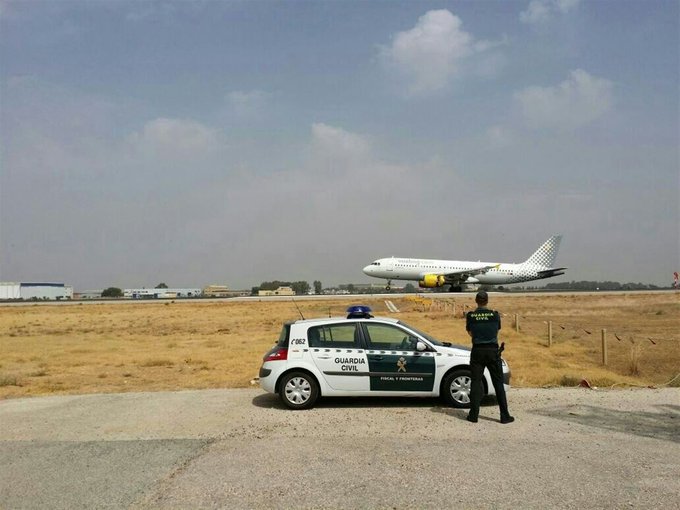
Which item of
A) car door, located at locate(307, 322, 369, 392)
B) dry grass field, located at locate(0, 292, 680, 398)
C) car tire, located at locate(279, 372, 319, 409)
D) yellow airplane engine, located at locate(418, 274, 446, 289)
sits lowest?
dry grass field, located at locate(0, 292, 680, 398)

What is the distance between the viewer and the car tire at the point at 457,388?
9164 millimetres

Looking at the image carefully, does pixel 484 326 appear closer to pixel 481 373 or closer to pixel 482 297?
pixel 482 297

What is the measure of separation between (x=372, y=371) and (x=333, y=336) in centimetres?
86

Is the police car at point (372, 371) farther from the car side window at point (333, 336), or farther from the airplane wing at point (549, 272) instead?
the airplane wing at point (549, 272)

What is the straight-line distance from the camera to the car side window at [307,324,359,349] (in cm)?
945

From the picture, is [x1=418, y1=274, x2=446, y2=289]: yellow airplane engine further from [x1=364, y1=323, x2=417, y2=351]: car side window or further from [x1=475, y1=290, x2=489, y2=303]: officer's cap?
[x1=475, y1=290, x2=489, y2=303]: officer's cap

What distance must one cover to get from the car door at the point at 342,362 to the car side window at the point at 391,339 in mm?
228

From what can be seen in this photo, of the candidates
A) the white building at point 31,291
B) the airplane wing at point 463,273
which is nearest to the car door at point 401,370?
the airplane wing at point 463,273

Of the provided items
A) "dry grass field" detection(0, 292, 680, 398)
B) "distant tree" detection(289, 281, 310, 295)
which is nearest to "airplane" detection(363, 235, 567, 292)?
"dry grass field" detection(0, 292, 680, 398)

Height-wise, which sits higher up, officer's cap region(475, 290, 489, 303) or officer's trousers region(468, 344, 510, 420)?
officer's cap region(475, 290, 489, 303)

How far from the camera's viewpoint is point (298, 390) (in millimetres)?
9242

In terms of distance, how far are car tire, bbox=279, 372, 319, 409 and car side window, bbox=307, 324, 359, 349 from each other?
0.55 metres

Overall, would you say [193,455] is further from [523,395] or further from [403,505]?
[523,395]

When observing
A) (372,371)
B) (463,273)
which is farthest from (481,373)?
(463,273)
